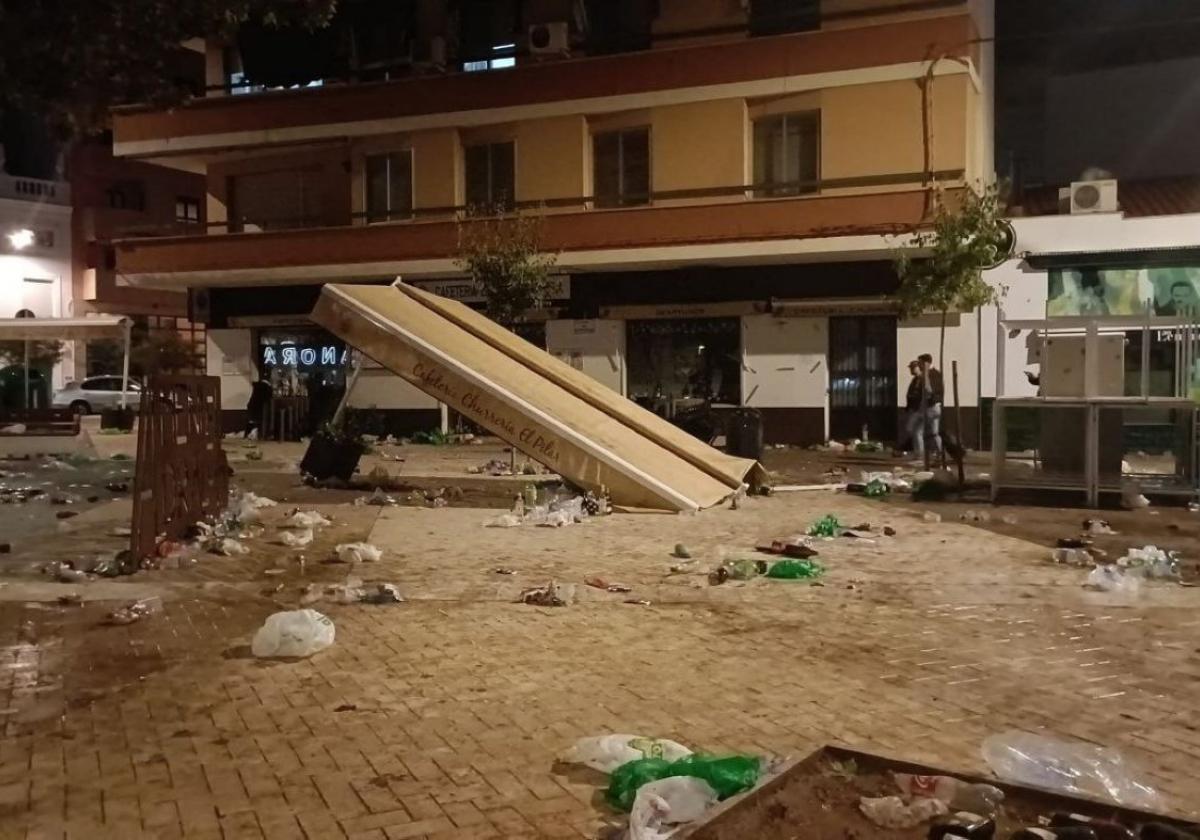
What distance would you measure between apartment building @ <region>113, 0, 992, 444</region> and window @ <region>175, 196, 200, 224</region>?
2131 centimetres

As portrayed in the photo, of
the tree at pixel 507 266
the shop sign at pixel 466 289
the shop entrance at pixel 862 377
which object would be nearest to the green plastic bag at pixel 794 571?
the tree at pixel 507 266

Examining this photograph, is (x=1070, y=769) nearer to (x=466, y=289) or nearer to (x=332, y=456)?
(x=332, y=456)

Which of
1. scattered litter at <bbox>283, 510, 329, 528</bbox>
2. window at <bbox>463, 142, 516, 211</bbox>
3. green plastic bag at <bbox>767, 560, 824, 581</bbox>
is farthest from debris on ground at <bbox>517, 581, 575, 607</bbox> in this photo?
window at <bbox>463, 142, 516, 211</bbox>

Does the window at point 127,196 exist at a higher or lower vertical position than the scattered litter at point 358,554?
higher

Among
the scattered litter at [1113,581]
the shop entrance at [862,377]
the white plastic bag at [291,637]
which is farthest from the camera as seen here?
the shop entrance at [862,377]

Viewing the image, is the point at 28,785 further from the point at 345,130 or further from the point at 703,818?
the point at 345,130

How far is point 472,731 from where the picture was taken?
472cm

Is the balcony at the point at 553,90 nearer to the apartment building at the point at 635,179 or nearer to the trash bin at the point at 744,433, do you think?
the apartment building at the point at 635,179

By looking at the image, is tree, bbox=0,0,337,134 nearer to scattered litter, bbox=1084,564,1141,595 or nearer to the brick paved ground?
the brick paved ground

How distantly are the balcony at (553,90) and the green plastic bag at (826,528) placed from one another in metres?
12.6

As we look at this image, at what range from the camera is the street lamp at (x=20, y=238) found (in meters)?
42.0

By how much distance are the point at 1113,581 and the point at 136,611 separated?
266 inches

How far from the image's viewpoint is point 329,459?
557 inches

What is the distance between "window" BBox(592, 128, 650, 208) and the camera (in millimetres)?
22500
